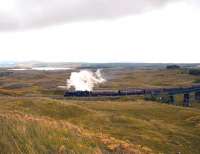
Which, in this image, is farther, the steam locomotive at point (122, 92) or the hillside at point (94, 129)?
the steam locomotive at point (122, 92)

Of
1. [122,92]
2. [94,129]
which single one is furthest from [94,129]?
[122,92]

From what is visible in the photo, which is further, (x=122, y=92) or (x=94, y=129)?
(x=122, y=92)

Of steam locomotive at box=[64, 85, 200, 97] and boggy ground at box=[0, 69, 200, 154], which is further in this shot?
steam locomotive at box=[64, 85, 200, 97]

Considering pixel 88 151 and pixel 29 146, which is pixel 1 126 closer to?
pixel 29 146

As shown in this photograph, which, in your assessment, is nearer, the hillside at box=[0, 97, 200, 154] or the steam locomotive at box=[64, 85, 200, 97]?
the hillside at box=[0, 97, 200, 154]

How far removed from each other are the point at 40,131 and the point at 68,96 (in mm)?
82711

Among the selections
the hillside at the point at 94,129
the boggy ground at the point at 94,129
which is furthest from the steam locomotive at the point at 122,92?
the hillside at the point at 94,129

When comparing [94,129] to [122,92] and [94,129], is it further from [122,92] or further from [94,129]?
[122,92]

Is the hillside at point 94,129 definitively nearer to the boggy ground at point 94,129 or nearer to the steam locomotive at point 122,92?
the boggy ground at point 94,129

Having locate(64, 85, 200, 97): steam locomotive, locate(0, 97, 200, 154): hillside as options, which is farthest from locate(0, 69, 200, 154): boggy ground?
locate(64, 85, 200, 97): steam locomotive

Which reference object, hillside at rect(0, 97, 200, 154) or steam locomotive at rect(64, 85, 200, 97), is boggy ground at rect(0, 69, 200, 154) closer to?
hillside at rect(0, 97, 200, 154)

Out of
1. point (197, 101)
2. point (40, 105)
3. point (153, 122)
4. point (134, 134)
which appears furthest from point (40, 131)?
point (197, 101)

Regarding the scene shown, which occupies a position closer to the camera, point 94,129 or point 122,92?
point 94,129

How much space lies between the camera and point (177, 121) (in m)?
71.9
